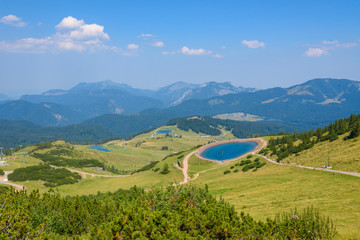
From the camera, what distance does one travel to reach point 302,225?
24469 millimetres

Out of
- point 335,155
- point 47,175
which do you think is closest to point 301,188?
point 335,155

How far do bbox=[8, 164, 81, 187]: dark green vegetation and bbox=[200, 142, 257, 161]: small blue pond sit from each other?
233ft

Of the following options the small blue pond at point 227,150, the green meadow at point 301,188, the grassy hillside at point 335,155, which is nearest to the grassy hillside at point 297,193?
the green meadow at point 301,188

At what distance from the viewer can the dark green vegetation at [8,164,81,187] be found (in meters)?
111

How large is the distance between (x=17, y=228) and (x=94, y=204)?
18113mm

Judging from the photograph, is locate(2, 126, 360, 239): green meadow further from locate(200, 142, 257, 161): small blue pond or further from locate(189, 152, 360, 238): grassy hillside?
locate(200, 142, 257, 161): small blue pond

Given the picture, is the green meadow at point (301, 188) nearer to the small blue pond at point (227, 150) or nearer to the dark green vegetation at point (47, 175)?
the dark green vegetation at point (47, 175)

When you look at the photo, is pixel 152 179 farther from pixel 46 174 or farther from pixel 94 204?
pixel 94 204

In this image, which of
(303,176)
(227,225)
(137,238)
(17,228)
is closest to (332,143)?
(303,176)

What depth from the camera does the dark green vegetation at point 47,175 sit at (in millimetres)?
111394

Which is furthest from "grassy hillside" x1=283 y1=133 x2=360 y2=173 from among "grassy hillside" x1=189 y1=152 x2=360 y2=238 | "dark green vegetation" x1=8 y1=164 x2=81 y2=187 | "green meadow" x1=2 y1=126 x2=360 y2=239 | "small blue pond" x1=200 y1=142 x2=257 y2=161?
"dark green vegetation" x1=8 y1=164 x2=81 y2=187

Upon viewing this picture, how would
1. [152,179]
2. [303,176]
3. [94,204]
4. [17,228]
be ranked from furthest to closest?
1. [152,179]
2. [303,176]
3. [94,204]
4. [17,228]

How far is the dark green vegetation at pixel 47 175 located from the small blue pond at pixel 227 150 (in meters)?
71.0

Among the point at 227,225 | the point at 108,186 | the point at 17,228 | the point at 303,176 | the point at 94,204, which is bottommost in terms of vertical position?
the point at 108,186
